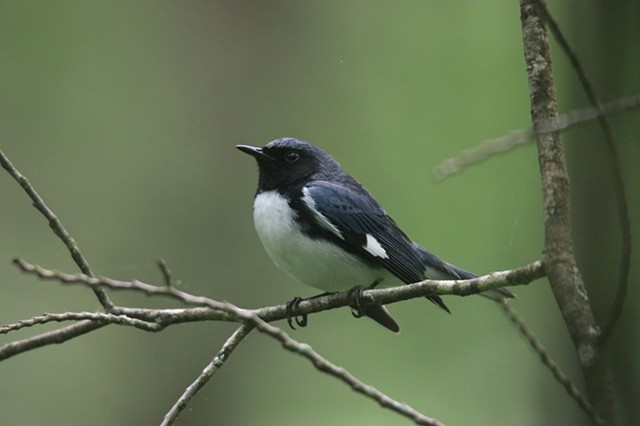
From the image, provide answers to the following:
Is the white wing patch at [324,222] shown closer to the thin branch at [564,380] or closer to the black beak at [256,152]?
the black beak at [256,152]

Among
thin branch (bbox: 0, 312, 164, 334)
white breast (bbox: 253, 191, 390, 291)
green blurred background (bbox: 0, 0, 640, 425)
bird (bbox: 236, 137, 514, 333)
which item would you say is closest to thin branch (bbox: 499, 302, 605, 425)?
thin branch (bbox: 0, 312, 164, 334)

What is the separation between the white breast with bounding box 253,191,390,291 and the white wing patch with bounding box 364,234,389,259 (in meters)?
0.08

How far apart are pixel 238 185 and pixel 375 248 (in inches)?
147

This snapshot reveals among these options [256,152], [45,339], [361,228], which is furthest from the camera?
[256,152]

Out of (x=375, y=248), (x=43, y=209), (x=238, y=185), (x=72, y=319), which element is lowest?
(x=238, y=185)

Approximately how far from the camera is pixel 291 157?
518 cm

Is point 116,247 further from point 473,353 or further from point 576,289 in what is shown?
point 576,289

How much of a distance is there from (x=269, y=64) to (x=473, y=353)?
3.75m

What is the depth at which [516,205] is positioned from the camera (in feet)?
25.4

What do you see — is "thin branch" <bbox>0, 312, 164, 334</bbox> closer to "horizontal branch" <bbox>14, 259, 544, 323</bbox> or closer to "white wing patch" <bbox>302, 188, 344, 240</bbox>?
"horizontal branch" <bbox>14, 259, 544, 323</bbox>

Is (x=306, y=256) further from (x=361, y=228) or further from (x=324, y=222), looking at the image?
(x=361, y=228)

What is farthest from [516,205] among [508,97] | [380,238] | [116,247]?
[116,247]

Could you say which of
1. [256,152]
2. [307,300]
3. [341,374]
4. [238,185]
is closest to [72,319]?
[341,374]

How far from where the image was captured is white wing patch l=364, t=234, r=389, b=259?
181 inches
